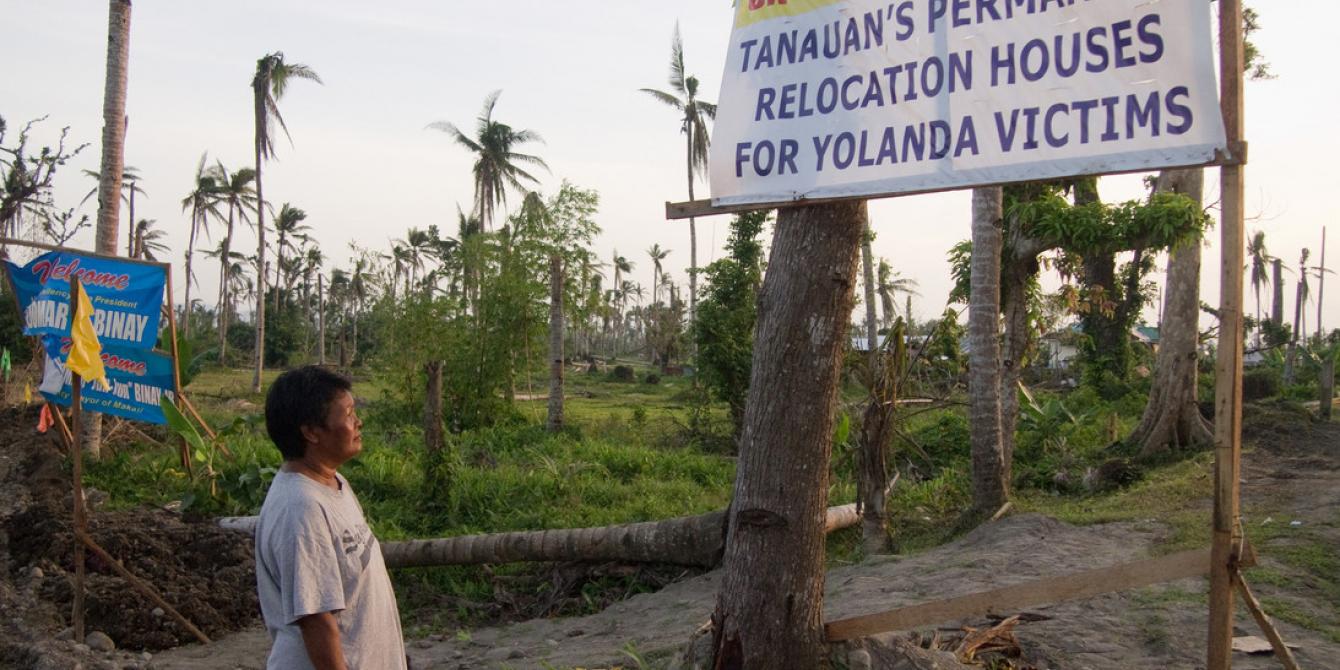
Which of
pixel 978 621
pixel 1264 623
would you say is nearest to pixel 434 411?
pixel 978 621

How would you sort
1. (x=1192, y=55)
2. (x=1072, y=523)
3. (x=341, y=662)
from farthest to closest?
(x=1072, y=523)
(x=1192, y=55)
(x=341, y=662)

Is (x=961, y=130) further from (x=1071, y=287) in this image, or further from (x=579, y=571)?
(x=1071, y=287)

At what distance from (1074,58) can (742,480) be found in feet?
6.10

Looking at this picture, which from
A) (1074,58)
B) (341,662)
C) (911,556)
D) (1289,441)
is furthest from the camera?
(1289,441)


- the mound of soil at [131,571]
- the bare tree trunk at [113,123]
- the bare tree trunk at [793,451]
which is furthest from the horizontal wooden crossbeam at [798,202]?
the bare tree trunk at [113,123]

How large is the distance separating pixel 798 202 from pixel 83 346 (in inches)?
193

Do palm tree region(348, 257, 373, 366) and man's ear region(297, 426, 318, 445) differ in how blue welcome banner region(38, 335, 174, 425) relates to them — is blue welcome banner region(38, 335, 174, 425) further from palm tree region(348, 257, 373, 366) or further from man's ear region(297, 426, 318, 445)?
palm tree region(348, 257, 373, 366)

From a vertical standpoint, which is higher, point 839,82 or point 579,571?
point 839,82

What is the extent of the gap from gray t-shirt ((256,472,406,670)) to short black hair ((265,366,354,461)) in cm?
9

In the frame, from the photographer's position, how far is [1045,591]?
10.6 feet

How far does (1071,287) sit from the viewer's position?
10.4 m

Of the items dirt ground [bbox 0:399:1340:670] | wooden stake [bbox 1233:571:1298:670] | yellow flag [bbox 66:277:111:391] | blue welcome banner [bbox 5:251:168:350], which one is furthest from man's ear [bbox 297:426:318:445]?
blue welcome banner [bbox 5:251:168:350]

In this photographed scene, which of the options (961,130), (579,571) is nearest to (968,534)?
(579,571)

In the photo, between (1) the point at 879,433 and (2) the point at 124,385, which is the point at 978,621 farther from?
(2) the point at 124,385
